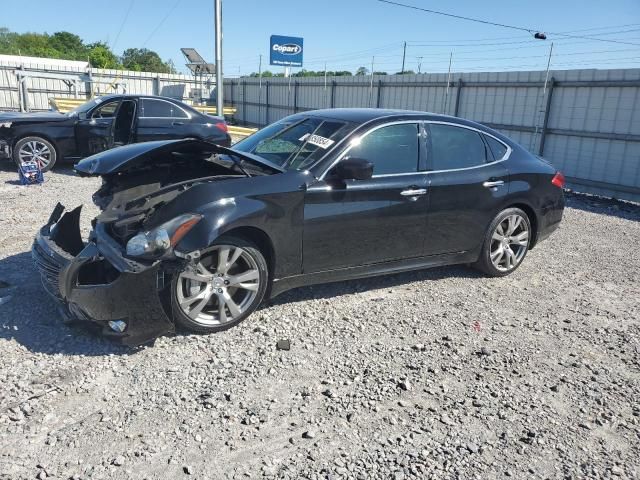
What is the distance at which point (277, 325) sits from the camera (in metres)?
4.19

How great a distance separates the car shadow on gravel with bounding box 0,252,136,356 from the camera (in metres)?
3.62

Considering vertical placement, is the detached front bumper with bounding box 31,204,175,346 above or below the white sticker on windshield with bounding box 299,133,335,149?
below

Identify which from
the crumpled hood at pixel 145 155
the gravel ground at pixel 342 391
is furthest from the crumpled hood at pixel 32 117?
the crumpled hood at pixel 145 155

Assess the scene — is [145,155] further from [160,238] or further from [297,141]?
[297,141]

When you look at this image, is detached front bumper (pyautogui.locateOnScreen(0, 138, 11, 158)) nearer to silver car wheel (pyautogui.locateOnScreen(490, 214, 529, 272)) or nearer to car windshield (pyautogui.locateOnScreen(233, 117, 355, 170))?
car windshield (pyautogui.locateOnScreen(233, 117, 355, 170))

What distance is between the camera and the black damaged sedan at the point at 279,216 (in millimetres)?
3574

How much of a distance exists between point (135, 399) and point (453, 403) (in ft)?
6.30

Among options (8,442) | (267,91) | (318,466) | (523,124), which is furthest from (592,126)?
(267,91)

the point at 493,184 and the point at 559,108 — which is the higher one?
the point at 559,108

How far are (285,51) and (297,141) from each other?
2508 cm

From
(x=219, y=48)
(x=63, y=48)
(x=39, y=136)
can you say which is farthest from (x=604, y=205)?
(x=63, y=48)

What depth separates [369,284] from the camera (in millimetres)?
5223

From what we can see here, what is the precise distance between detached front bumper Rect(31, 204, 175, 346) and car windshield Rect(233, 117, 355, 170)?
157 cm

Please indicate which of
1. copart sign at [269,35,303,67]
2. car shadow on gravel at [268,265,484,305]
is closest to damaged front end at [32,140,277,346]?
car shadow on gravel at [268,265,484,305]
